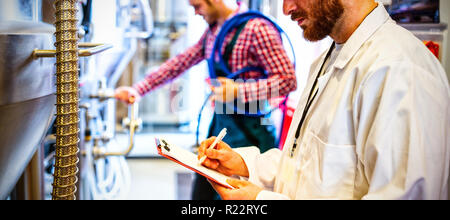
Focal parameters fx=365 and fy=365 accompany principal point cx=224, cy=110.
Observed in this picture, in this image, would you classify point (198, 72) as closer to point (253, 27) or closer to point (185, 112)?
point (185, 112)

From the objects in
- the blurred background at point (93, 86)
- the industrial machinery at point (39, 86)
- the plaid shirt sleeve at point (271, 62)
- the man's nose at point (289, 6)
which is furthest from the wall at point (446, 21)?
the industrial machinery at point (39, 86)

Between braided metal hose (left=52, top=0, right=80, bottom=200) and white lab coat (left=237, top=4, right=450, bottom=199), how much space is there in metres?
0.38

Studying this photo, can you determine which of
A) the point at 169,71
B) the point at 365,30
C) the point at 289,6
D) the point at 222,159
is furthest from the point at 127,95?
the point at 365,30

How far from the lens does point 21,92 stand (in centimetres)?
67

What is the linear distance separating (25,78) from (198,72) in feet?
6.16

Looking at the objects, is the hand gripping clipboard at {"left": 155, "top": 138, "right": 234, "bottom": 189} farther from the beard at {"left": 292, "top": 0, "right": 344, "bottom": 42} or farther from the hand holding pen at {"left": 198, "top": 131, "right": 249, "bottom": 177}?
the beard at {"left": 292, "top": 0, "right": 344, "bottom": 42}

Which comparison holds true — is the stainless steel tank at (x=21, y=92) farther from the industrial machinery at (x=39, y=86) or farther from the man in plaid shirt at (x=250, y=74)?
the man in plaid shirt at (x=250, y=74)

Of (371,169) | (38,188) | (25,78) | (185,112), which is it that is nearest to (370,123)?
(371,169)

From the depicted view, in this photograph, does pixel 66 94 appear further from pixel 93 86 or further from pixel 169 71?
pixel 169 71

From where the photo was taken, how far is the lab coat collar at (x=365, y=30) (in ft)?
2.36

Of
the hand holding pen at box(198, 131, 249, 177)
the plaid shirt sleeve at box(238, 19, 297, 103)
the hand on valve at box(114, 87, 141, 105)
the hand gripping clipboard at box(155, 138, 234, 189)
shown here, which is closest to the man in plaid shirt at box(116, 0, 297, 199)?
the plaid shirt sleeve at box(238, 19, 297, 103)

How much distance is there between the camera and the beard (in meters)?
0.74

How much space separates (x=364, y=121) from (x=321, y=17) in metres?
0.25
